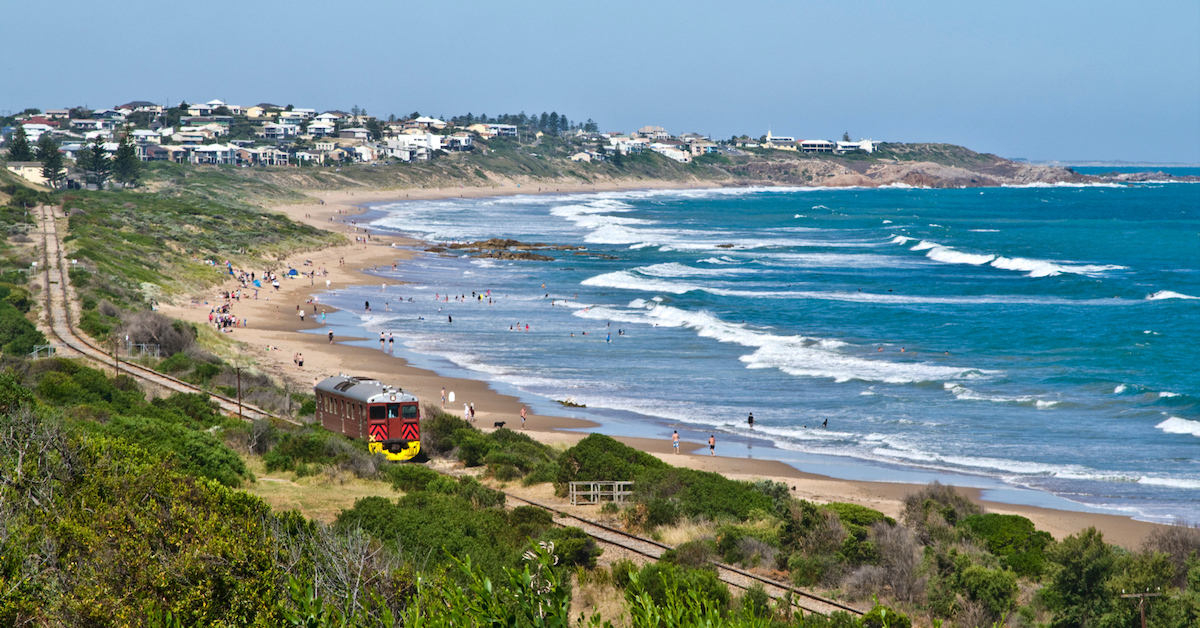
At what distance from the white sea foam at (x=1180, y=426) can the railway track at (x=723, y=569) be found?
2041cm

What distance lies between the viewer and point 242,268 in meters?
68.2

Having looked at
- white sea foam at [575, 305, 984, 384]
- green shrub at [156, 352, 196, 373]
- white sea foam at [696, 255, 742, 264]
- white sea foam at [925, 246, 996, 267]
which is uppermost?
green shrub at [156, 352, 196, 373]

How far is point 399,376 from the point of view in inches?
1478

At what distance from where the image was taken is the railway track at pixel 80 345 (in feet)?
91.5

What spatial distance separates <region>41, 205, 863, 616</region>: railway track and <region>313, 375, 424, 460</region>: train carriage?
129 inches

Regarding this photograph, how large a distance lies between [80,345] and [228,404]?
8.12 meters

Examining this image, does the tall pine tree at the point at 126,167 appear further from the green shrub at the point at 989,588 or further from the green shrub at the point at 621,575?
the green shrub at the point at 989,588

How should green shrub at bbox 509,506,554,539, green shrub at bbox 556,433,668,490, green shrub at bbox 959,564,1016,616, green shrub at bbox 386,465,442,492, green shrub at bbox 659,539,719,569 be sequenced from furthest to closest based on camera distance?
green shrub at bbox 556,433,668,490
green shrub at bbox 386,465,442,492
green shrub at bbox 509,506,554,539
green shrub at bbox 659,539,719,569
green shrub at bbox 959,564,1016,616

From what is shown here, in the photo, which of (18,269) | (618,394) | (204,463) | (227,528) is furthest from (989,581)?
(18,269)

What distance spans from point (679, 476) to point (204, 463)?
9.42 m

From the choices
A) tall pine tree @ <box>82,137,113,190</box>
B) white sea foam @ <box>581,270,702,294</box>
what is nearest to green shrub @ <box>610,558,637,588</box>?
white sea foam @ <box>581,270,702,294</box>

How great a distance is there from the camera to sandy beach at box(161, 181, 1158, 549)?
23.4 meters

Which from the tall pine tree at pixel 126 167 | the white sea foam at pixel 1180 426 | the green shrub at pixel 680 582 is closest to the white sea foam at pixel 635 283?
the white sea foam at pixel 1180 426

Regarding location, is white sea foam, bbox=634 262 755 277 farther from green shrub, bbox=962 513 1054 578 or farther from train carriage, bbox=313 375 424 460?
green shrub, bbox=962 513 1054 578
